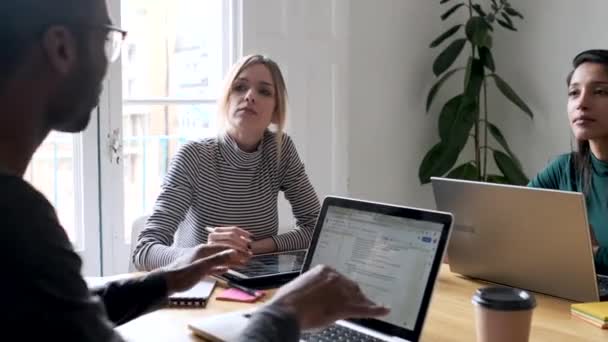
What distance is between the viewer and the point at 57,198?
2.86m

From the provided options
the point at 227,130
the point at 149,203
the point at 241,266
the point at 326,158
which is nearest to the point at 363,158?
the point at 326,158

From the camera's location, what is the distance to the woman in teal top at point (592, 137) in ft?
6.39

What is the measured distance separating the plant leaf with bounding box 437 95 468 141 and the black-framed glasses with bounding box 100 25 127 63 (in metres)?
2.47

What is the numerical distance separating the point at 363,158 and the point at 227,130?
4.07 feet

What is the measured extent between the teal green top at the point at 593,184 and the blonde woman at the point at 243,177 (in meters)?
0.72

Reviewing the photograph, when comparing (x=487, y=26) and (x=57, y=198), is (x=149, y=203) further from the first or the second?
(x=487, y=26)

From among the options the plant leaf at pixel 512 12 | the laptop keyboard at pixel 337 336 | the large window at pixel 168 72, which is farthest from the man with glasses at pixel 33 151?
the plant leaf at pixel 512 12

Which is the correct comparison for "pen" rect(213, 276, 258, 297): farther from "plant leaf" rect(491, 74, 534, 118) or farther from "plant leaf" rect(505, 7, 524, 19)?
"plant leaf" rect(505, 7, 524, 19)

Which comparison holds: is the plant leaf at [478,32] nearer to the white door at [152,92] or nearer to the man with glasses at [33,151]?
the white door at [152,92]

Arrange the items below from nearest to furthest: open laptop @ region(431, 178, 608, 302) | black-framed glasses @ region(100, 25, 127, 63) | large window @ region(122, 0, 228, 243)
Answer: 1. black-framed glasses @ region(100, 25, 127, 63)
2. open laptop @ region(431, 178, 608, 302)
3. large window @ region(122, 0, 228, 243)

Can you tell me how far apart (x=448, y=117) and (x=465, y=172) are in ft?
0.89

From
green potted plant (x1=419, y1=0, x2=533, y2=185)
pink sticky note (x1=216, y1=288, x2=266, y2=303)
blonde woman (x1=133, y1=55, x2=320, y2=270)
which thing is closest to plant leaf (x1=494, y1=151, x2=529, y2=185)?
green potted plant (x1=419, y1=0, x2=533, y2=185)

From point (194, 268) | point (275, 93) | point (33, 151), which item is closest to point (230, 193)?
point (275, 93)

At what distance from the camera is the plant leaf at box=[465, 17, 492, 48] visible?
3.14 meters
